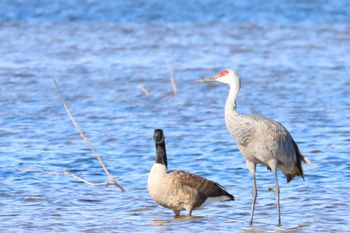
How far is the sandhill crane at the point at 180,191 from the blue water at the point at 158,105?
18 centimetres

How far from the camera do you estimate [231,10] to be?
2966 centimetres

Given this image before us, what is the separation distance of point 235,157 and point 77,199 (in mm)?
2869

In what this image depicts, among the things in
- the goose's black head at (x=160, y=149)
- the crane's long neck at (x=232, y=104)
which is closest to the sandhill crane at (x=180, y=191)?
the goose's black head at (x=160, y=149)

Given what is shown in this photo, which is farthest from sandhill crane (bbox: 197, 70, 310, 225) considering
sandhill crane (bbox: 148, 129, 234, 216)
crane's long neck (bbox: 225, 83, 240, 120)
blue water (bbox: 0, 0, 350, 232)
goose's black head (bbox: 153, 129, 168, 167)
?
goose's black head (bbox: 153, 129, 168, 167)

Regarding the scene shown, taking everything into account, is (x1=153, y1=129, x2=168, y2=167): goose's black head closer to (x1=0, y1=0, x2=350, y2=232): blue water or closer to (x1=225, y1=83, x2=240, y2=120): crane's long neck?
(x1=0, y1=0, x2=350, y2=232): blue water

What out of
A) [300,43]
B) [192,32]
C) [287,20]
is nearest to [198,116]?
[300,43]

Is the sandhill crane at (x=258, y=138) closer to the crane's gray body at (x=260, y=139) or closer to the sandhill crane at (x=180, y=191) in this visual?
the crane's gray body at (x=260, y=139)

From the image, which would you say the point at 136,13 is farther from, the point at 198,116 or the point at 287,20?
the point at 198,116

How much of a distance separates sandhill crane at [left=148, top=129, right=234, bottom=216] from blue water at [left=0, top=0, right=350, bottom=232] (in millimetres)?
177

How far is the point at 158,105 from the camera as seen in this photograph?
16.6 metres

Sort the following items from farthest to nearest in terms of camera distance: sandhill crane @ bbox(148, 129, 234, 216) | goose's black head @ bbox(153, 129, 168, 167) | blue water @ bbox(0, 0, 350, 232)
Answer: blue water @ bbox(0, 0, 350, 232) < goose's black head @ bbox(153, 129, 168, 167) < sandhill crane @ bbox(148, 129, 234, 216)

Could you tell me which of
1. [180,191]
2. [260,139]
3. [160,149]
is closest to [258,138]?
[260,139]

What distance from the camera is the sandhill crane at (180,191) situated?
9930 millimetres

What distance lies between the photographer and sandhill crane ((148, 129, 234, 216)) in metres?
9.93
